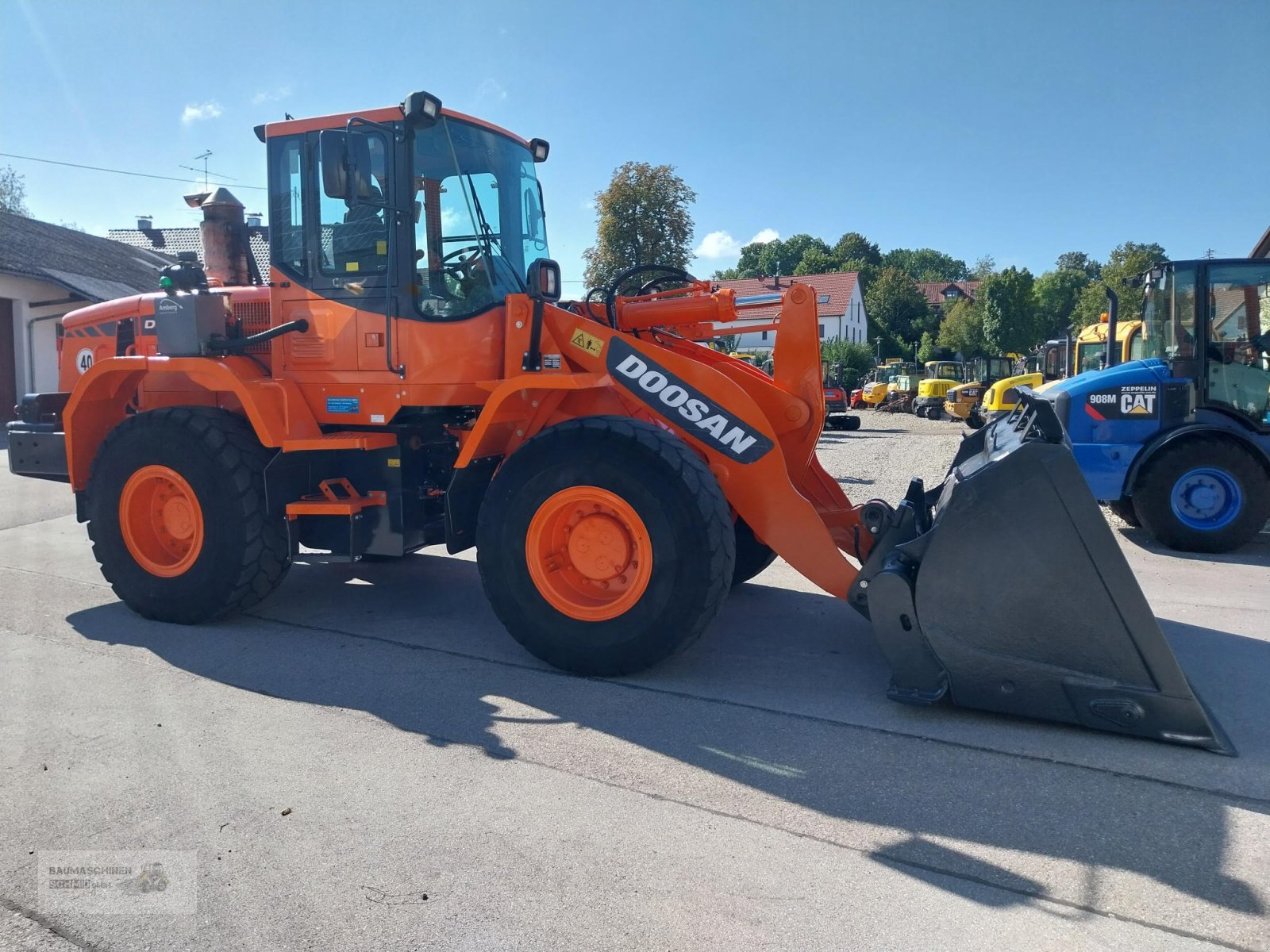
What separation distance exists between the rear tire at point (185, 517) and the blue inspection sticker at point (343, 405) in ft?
1.96

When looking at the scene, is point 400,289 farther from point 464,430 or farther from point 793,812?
point 793,812

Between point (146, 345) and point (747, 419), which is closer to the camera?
point (747, 419)

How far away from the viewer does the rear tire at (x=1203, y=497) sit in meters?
7.71

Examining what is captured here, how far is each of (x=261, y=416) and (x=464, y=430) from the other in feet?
3.89

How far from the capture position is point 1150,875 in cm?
288

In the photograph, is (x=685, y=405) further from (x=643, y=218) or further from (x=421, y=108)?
(x=643, y=218)

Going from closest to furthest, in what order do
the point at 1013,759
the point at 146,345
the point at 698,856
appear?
the point at 698,856 < the point at 1013,759 < the point at 146,345

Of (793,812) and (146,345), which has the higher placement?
(146,345)

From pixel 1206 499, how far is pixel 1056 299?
194 feet

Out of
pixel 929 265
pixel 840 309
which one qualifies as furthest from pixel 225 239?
pixel 929 265

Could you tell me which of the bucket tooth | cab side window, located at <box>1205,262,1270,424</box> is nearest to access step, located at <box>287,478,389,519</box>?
the bucket tooth

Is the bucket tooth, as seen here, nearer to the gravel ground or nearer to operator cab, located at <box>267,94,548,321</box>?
operator cab, located at <box>267,94,548,321</box>

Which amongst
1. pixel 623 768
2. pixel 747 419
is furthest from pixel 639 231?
pixel 623 768

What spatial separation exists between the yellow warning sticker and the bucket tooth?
1.92 meters
